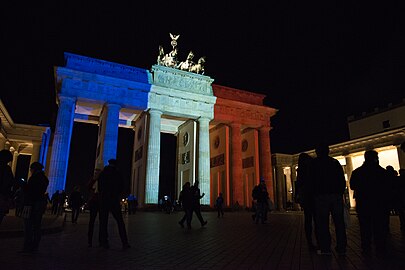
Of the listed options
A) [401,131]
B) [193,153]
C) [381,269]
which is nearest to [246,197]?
[193,153]

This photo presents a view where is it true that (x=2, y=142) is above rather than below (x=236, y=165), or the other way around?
above

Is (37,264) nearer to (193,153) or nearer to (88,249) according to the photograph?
(88,249)

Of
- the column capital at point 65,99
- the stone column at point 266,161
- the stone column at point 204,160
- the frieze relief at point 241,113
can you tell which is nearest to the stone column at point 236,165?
the frieze relief at point 241,113

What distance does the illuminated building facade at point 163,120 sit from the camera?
28.6 meters

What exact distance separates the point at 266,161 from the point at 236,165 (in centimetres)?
418

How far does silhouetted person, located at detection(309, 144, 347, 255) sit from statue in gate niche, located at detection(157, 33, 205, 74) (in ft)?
101

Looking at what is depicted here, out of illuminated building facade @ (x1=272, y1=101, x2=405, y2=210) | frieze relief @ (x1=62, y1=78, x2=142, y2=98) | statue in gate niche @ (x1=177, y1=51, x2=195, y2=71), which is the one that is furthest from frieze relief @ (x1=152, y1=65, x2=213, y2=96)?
illuminated building facade @ (x1=272, y1=101, x2=405, y2=210)

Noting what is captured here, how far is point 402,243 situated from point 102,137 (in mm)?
27785

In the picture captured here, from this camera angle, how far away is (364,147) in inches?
1403

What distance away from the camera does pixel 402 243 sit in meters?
6.46

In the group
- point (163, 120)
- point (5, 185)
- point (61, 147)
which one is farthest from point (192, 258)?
point (163, 120)

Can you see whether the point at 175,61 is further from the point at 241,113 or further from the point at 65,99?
the point at 65,99

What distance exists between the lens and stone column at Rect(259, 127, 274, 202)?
34.7 m

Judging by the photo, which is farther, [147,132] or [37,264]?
[147,132]
